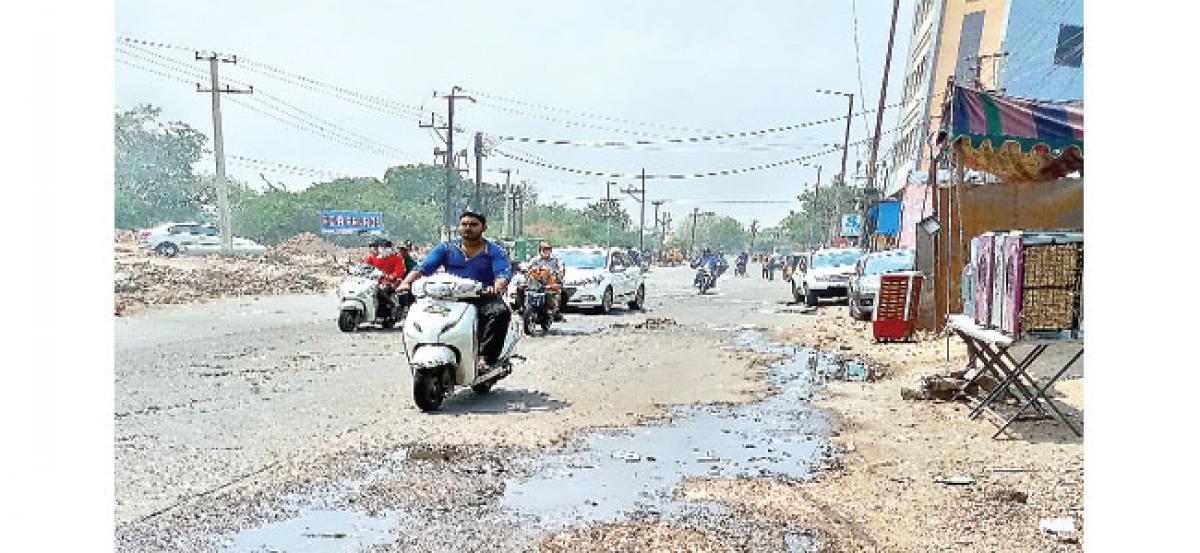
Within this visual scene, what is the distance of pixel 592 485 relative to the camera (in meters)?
6.50

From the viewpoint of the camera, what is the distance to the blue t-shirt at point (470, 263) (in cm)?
998

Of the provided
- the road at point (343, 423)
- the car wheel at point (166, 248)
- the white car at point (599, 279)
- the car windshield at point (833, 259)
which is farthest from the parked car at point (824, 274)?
the car wheel at point (166, 248)

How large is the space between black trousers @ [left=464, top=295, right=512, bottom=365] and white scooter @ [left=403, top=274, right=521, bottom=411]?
0.91 ft

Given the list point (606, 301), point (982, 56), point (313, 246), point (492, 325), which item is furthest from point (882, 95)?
point (313, 246)

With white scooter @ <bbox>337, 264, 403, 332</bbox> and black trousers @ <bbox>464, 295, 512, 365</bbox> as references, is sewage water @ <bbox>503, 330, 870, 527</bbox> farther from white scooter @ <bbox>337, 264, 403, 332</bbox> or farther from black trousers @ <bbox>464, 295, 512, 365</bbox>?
white scooter @ <bbox>337, 264, 403, 332</bbox>

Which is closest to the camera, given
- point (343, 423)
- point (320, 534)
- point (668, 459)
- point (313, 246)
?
point (320, 534)

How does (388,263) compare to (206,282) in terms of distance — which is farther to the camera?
(206,282)

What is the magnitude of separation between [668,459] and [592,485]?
99 cm

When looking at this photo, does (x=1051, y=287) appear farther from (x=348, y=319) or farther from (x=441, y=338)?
(x=348, y=319)

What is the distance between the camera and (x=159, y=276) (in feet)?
110

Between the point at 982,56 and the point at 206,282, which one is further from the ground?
the point at 982,56

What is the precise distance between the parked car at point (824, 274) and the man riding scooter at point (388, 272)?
13.8 metres
